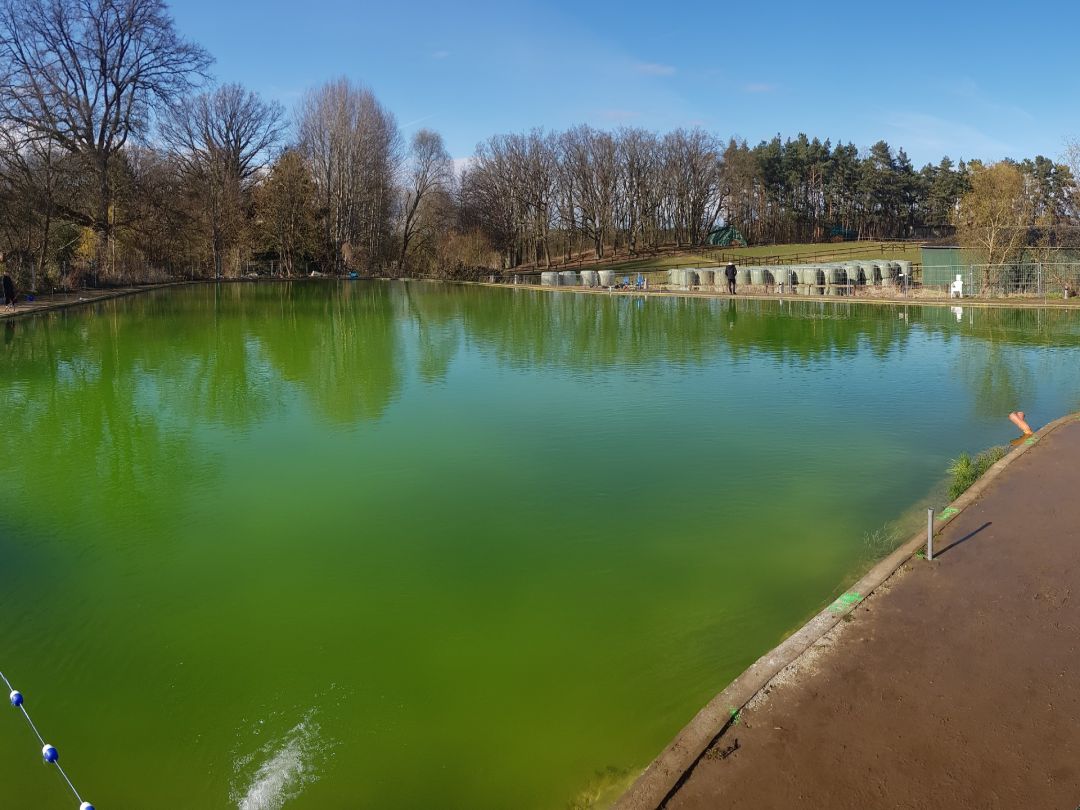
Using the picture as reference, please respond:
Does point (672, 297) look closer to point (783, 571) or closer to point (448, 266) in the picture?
point (448, 266)

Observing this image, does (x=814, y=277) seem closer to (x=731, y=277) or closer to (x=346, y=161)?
(x=731, y=277)

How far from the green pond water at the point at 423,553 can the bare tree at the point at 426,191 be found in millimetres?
53745

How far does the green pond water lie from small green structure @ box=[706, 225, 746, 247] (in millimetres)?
65861

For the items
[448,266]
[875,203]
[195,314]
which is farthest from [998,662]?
[875,203]

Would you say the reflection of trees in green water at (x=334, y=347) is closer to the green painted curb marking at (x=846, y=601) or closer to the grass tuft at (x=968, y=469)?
the grass tuft at (x=968, y=469)

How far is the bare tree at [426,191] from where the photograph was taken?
224ft

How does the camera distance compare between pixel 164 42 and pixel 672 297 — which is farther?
pixel 164 42

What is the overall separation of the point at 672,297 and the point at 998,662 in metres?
34.0

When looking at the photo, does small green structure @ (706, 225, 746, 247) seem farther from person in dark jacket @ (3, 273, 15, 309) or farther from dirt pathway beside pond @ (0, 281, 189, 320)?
person in dark jacket @ (3, 273, 15, 309)

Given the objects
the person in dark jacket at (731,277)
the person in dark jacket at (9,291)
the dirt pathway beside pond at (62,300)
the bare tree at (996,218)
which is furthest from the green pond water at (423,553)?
the person in dark jacket at (731,277)

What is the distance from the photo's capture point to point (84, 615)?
19.0ft

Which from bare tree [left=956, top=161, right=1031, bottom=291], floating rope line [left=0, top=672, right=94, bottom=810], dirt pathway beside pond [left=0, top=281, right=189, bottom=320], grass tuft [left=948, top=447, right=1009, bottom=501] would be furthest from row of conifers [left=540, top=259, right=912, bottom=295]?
floating rope line [left=0, top=672, right=94, bottom=810]

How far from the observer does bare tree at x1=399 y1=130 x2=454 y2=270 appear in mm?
68225

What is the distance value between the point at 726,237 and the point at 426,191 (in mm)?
31631
